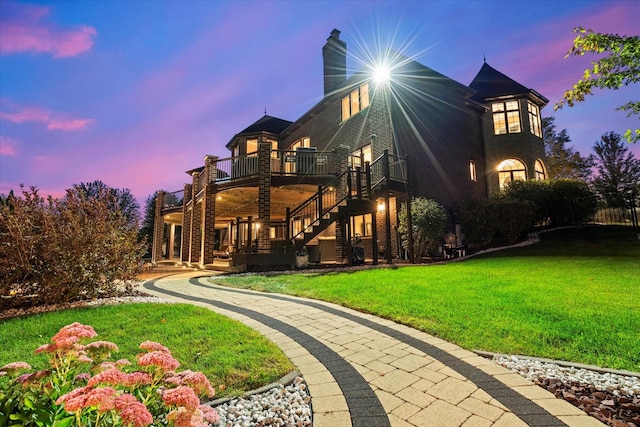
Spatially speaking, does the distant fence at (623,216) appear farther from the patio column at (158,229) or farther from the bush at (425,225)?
the patio column at (158,229)

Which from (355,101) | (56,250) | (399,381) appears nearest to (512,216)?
(355,101)

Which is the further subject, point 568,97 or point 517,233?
point 517,233

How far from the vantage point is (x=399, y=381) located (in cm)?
256

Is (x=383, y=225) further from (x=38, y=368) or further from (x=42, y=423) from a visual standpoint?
(x=42, y=423)

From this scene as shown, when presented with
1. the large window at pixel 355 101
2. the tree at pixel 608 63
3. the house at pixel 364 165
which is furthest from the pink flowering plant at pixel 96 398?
the large window at pixel 355 101

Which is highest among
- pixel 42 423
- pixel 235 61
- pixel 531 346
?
pixel 235 61

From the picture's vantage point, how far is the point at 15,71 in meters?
11.3

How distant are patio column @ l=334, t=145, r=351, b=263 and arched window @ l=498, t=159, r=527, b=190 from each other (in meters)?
10.2

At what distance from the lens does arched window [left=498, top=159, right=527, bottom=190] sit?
17.5m

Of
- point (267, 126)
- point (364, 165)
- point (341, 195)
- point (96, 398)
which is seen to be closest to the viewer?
point (96, 398)

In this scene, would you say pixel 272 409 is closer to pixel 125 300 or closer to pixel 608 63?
pixel 125 300

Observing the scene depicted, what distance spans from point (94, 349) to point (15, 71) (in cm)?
1549

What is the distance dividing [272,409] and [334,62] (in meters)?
18.8

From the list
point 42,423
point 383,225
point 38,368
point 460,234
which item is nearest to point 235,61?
point 383,225
